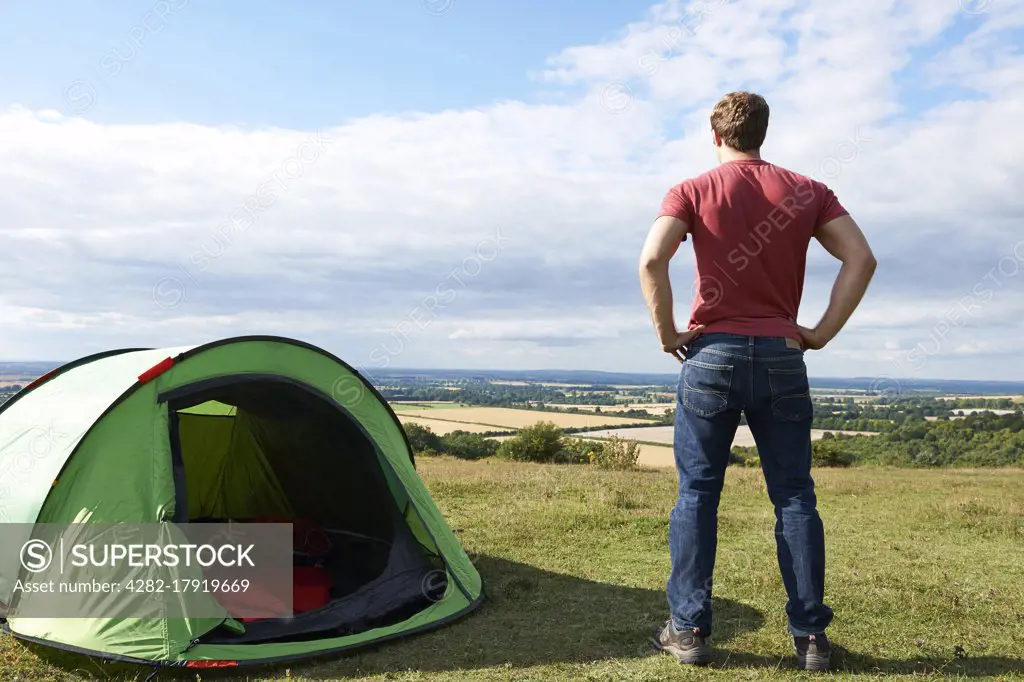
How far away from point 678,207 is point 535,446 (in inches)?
788

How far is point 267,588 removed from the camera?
5742 millimetres

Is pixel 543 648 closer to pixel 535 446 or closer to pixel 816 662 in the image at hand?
pixel 816 662

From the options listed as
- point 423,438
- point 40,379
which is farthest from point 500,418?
point 40,379

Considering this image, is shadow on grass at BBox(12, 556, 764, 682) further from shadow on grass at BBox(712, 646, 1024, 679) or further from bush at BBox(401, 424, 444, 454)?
bush at BBox(401, 424, 444, 454)

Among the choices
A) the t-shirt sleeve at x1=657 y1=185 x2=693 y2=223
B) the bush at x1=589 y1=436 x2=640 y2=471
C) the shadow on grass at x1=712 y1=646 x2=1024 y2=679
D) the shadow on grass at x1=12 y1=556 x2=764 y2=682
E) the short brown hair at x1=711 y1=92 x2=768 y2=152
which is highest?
the short brown hair at x1=711 y1=92 x2=768 y2=152

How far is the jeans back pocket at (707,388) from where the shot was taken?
3.79 meters

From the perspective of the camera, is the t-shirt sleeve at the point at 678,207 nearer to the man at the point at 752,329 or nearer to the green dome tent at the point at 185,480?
the man at the point at 752,329

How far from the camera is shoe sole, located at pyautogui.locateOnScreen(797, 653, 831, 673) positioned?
3982 millimetres

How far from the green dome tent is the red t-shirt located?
283 cm

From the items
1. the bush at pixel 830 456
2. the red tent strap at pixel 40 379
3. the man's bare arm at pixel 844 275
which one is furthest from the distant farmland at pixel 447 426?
the man's bare arm at pixel 844 275

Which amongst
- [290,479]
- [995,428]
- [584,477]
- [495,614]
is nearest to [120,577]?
[495,614]

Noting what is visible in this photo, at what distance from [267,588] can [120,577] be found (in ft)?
4.47

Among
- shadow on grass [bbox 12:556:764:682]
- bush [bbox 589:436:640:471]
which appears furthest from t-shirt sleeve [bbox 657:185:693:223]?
bush [bbox 589:436:640:471]

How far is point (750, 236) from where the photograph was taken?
151 inches
